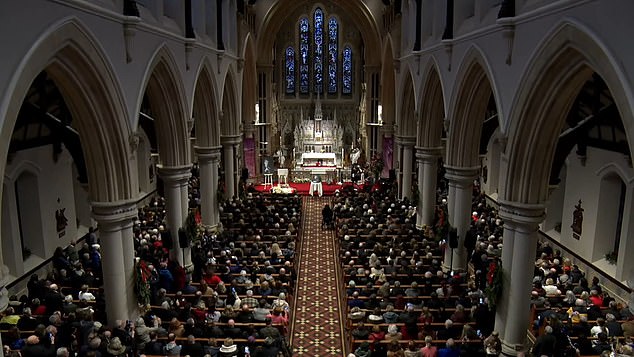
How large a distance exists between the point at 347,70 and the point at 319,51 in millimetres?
2610

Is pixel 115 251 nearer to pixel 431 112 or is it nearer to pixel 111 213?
pixel 111 213

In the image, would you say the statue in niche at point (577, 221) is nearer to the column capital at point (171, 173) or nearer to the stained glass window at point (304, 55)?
the column capital at point (171, 173)

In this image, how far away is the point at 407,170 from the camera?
22906 mm

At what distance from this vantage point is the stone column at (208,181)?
18.6 metres

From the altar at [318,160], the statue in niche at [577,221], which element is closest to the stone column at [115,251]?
the statue in niche at [577,221]

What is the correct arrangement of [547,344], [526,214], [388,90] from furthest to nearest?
[388,90]
[526,214]
[547,344]

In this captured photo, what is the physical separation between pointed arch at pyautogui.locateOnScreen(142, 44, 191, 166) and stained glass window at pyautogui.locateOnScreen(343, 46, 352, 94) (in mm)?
25665

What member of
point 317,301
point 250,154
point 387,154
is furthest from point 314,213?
point 317,301

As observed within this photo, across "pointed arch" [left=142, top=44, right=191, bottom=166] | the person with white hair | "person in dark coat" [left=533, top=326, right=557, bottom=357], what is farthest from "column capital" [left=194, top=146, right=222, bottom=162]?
"person in dark coat" [left=533, top=326, right=557, bottom=357]

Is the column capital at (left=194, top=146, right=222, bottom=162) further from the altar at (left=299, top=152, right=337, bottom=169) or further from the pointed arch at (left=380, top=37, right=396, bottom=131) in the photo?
the altar at (left=299, top=152, right=337, bottom=169)

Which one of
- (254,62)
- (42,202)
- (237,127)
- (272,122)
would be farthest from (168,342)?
(272,122)

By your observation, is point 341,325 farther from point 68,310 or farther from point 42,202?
point 42,202

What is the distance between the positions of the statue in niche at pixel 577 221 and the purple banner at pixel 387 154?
40.9 ft

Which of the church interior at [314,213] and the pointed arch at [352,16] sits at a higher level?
the pointed arch at [352,16]
